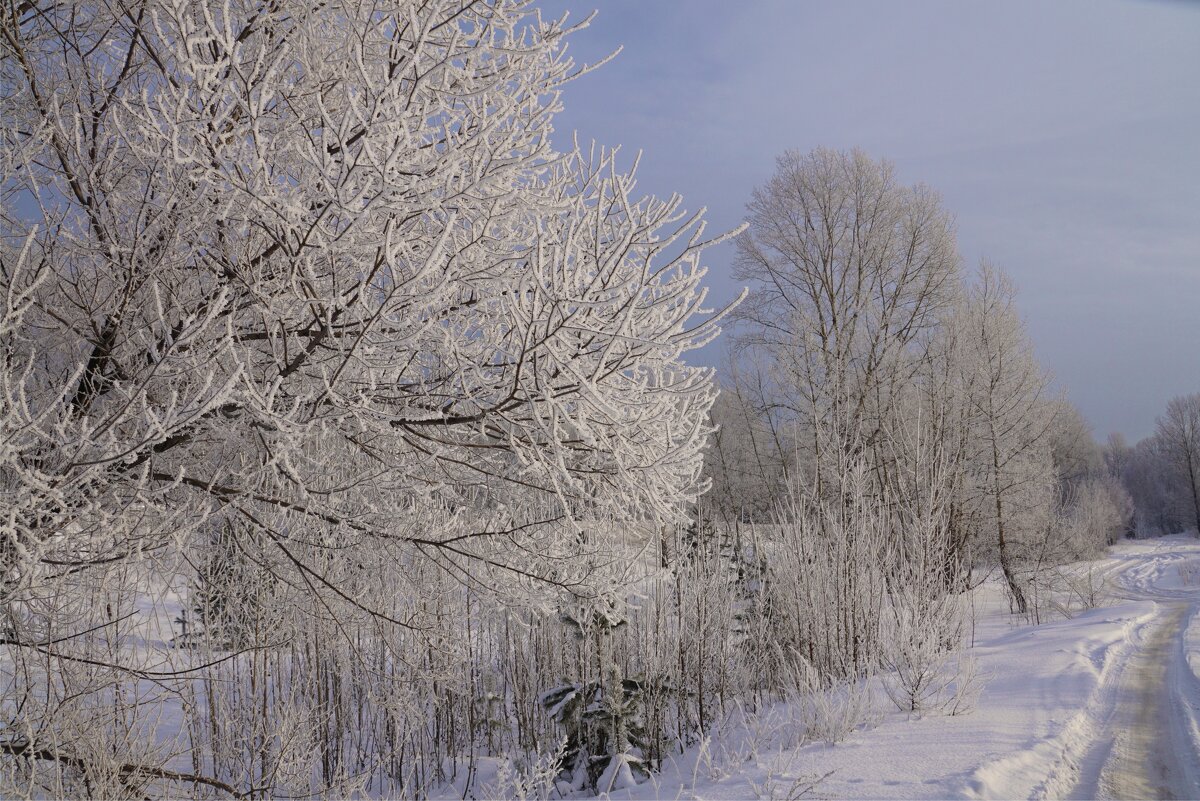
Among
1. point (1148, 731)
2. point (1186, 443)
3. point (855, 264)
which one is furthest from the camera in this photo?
point (1186, 443)

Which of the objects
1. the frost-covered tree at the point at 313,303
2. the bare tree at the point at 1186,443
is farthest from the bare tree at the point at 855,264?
the bare tree at the point at 1186,443

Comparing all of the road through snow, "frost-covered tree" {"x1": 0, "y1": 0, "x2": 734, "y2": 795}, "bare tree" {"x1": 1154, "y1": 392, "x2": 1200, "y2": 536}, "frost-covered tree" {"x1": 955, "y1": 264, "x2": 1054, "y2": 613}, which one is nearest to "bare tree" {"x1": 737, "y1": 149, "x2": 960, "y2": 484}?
"frost-covered tree" {"x1": 955, "y1": 264, "x2": 1054, "y2": 613}

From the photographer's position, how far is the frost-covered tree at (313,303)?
229cm

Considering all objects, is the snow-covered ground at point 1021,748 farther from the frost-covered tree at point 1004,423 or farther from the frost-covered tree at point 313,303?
the frost-covered tree at point 1004,423


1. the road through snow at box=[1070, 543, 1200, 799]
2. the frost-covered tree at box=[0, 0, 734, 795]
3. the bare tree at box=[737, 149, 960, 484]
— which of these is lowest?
the road through snow at box=[1070, 543, 1200, 799]

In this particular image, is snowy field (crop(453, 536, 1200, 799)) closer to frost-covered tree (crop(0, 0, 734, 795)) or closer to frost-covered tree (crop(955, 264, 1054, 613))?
frost-covered tree (crop(0, 0, 734, 795))

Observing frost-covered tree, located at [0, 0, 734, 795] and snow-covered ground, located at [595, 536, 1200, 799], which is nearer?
frost-covered tree, located at [0, 0, 734, 795]

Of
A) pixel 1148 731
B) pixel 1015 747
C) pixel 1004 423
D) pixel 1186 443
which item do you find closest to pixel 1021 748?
pixel 1015 747

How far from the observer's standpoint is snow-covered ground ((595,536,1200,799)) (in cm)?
362

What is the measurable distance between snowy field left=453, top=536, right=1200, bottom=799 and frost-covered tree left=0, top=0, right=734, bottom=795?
1678 millimetres

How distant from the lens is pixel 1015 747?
409 centimetres

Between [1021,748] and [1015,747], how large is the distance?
0.03 m

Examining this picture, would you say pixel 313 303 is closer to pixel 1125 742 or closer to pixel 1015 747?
pixel 1015 747

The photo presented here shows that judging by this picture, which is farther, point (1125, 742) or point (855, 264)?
point (855, 264)
